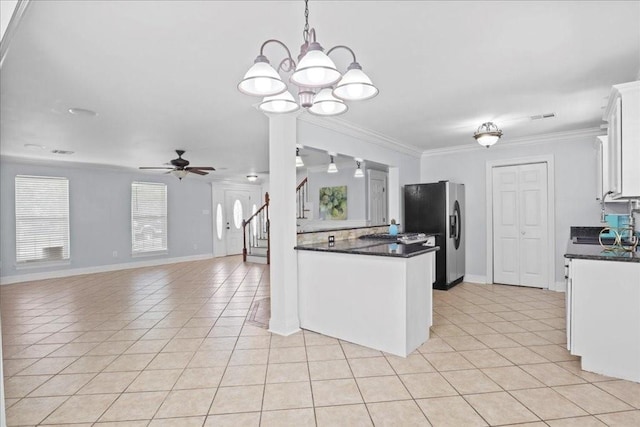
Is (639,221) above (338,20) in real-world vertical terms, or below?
below

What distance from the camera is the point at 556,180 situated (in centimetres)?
517

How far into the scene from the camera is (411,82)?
3.04 metres

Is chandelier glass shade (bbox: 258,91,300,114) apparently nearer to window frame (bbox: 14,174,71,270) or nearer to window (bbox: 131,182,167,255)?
window frame (bbox: 14,174,71,270)

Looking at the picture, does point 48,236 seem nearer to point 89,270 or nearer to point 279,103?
point 89,270

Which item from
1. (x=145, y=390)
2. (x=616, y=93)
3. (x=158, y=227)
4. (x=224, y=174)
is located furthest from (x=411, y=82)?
(x=158, y=227)

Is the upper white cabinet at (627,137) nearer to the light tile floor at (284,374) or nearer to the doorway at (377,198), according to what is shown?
the light tile floor at (284,374)

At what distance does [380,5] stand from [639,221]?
3.69 meters

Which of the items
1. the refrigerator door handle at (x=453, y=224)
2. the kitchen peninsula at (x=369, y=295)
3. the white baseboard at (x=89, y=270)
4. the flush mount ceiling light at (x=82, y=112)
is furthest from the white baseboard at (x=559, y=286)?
the white baseboard at (x=89, y=270)

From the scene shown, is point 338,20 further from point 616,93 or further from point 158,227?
point 158,227

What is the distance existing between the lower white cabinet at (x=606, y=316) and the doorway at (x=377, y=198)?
4.53m

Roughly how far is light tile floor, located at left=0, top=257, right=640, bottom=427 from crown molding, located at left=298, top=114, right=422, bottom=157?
2.25 meters

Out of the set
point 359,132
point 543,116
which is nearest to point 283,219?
point 359,132

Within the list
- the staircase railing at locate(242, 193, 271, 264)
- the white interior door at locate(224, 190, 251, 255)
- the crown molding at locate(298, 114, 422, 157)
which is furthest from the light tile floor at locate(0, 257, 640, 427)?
the white interior door at locate(224, 190, 251, 255)

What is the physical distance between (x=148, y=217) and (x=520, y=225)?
778 centimetres
